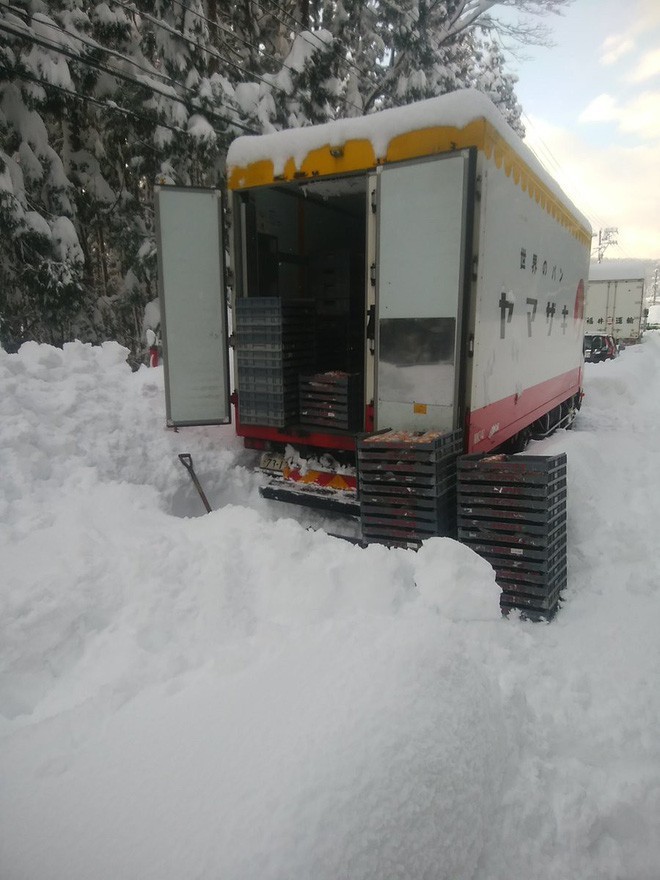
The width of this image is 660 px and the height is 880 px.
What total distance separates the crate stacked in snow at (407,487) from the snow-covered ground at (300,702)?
0.44 meters

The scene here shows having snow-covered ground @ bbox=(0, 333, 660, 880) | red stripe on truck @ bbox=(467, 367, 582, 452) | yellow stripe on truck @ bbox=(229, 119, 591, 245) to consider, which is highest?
yellow stripe on truck @ bbox=(229, 119, 591, 245)

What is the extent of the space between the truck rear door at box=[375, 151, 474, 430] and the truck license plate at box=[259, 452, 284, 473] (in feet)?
4.65

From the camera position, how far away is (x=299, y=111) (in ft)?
40.4

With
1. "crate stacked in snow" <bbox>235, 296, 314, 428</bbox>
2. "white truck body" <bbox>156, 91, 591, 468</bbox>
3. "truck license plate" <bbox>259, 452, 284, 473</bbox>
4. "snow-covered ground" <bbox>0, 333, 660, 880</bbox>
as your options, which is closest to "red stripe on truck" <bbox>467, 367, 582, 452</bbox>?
"white truck body" <bbox>156, 91, 591, 468</bbox>

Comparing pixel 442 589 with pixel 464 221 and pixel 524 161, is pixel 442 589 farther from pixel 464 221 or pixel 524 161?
pixel 524 161

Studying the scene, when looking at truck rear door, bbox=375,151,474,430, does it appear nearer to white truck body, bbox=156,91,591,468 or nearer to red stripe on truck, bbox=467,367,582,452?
white truck body, bbox=156,91,591,468

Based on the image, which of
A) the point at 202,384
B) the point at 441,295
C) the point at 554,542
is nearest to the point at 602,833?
the point at 554,542

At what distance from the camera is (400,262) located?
4.54m

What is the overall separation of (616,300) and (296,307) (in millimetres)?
25316

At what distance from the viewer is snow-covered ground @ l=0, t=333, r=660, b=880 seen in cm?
180

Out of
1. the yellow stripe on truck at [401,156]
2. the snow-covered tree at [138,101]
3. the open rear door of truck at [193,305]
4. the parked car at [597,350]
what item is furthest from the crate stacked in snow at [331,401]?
the parked car at [597,350]

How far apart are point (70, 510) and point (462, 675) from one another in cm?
305

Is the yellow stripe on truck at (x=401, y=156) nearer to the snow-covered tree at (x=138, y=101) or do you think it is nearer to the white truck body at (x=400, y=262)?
the white truck body at (x=400, y=262)

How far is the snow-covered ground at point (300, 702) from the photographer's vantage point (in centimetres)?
180
